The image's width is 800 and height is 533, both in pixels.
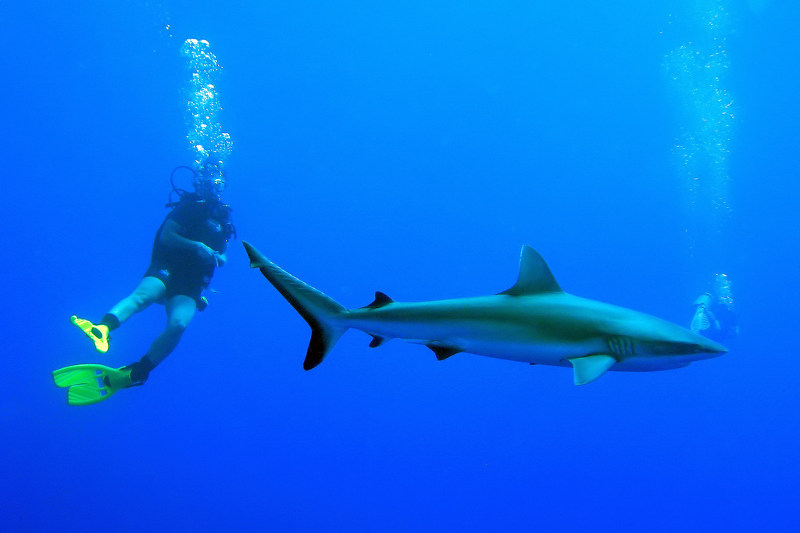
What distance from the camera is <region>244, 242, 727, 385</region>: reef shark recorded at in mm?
3439

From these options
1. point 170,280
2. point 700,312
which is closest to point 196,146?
point 170,280

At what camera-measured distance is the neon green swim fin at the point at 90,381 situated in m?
7.70

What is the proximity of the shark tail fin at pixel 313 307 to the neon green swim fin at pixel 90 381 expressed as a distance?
517 centimetres

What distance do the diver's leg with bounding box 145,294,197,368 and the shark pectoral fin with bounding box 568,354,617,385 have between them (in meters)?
6.37

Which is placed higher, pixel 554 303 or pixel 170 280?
pixel 170 280

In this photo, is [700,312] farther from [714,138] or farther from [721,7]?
[721,7]

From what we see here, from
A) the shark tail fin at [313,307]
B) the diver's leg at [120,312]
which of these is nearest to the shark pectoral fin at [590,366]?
the shark tail fin at [313,307]

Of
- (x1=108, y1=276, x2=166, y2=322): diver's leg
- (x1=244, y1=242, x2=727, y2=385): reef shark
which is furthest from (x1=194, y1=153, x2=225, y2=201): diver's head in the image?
(x1=244, y1=242, x2=727, y2=385): reef shark

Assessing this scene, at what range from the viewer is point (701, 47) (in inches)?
1638

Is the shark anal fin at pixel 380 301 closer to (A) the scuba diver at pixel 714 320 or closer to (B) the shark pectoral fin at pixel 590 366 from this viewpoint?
(B) the shark pectoral fin at pixel 590 366

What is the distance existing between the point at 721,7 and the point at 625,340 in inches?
2182

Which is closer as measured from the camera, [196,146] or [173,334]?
[173,334]

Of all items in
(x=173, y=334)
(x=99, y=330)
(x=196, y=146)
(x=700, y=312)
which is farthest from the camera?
(x=196, y=146)

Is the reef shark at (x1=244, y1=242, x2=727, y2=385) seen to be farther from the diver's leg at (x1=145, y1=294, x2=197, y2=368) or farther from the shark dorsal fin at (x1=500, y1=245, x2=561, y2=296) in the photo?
the diver's leg at (x1=145, y1=294, x2=197, y2=368)
